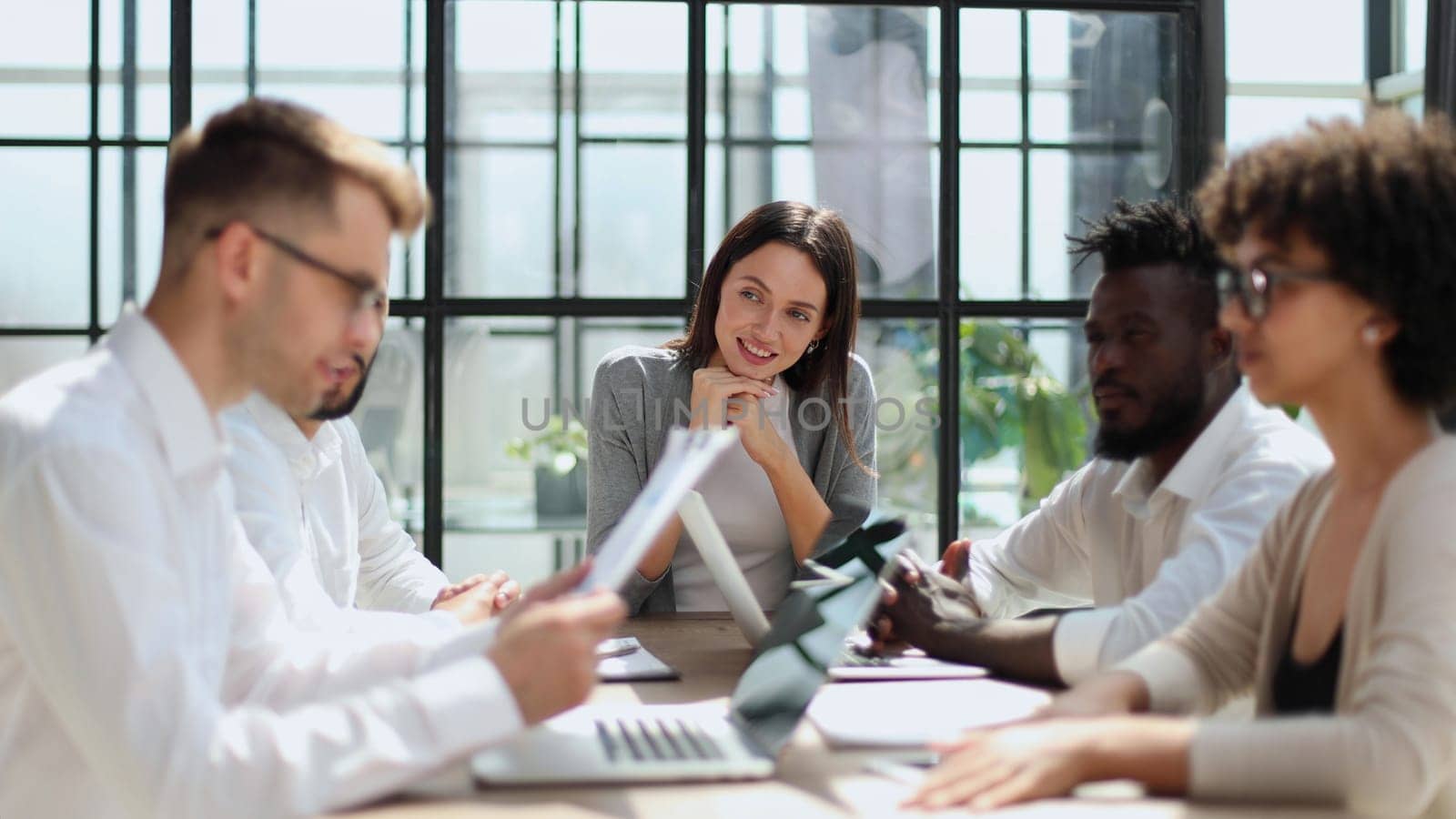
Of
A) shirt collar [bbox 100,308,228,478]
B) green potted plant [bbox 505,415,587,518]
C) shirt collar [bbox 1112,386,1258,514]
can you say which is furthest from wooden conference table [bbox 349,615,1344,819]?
green potted plant [bbox 505,415,587,518]

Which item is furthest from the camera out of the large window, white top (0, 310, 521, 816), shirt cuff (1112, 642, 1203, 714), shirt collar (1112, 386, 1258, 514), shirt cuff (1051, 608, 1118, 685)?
the large window

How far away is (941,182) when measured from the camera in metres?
4.19

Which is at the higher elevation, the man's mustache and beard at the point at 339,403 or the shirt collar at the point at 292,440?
the man's mustache and beard at the point at 339,403

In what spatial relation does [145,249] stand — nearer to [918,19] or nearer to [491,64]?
[491,64]

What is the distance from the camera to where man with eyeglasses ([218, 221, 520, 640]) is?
1920 millimetres

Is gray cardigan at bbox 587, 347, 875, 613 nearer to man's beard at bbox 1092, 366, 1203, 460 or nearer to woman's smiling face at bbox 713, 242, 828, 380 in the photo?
woman's smiling face at bbox 713, 242, 828, 380

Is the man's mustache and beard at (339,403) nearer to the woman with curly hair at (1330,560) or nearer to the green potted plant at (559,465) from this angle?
the woman with curly hair at (1330,560)

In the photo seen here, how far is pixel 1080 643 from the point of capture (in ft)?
6.07

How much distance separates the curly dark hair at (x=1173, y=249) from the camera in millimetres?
2186

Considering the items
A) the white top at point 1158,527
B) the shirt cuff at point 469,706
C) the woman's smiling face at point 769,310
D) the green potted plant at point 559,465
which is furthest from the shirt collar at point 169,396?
the green potted plant at point 559,465

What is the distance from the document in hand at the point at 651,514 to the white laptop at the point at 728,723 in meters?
0.19

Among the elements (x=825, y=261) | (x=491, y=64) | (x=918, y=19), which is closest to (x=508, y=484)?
(x=491, y=64)

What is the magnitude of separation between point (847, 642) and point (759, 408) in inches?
32.7

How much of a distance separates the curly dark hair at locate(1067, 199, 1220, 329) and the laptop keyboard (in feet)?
3.68
